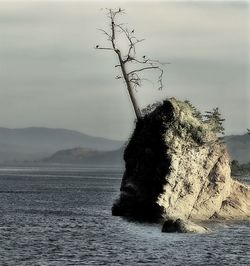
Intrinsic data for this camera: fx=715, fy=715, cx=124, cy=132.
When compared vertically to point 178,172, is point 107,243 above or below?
below

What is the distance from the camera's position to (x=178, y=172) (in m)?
65.2

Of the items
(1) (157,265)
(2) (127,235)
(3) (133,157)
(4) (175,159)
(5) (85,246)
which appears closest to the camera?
(1) (157,265)

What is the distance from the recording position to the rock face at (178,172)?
65.2 meters

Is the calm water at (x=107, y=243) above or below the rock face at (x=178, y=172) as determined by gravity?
below

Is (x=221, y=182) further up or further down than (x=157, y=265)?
further up

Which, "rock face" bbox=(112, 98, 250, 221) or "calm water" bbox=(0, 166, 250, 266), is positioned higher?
"rock face" bbox=(112, 98, 250, 221)

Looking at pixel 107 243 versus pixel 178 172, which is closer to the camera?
pixel 107 243

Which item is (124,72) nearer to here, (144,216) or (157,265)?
(144,216)

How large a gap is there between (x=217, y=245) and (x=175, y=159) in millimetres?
13917

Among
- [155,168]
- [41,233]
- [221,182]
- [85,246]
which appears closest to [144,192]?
[155,168]

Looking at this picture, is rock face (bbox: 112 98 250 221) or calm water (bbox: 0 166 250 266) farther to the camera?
rock face (bbox: 112 98 250 221)

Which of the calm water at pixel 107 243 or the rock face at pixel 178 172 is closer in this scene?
the calm water at pixel 107 243

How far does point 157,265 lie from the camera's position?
44.3 metres

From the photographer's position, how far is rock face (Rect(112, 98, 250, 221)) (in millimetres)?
65188
